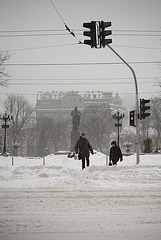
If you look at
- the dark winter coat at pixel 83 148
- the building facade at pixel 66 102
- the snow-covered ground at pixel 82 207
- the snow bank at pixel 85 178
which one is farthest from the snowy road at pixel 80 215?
the building facade at pixel 66 102

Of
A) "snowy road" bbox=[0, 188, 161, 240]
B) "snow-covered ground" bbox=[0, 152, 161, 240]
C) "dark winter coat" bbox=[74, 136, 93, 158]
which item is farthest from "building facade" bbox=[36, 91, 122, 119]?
"snowy road" bbox=[0, 188, 161, 240]

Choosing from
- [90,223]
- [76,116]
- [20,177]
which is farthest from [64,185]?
[76,116]

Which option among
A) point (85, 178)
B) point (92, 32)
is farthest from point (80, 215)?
point (92, 32)

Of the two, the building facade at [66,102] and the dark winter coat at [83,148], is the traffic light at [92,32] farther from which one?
the building facade at [66,102]

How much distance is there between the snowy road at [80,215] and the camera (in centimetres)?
381

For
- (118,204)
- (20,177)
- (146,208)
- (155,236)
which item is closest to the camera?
(155,236)

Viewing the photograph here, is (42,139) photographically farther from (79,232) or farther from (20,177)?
(79,232)

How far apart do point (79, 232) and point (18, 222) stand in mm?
1163

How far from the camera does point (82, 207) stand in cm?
543

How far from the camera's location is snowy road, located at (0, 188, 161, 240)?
381 cm

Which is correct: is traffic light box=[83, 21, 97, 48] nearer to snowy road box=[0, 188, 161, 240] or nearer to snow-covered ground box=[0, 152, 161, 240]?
snow-covered ground box=[0, 152, 161, 240]

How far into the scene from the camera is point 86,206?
18.1ft

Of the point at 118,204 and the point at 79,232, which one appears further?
the point at 118,204

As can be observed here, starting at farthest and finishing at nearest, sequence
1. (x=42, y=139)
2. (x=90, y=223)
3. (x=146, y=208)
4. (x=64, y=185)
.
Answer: (x=42, y=139)
(x=64, y=185)
(x=146, y=208)
(x=90, y=223)
